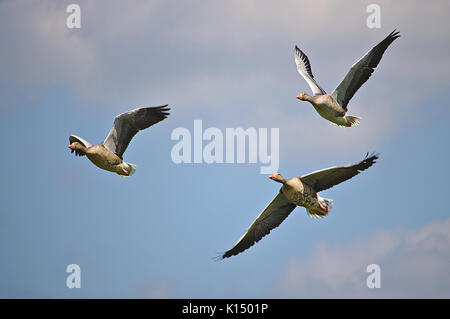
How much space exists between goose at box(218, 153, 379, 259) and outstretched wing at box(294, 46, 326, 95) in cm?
349

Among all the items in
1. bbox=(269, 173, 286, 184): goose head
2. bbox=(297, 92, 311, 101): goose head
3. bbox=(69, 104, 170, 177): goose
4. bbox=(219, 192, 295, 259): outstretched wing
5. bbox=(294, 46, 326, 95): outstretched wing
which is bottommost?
bbox=(219, 192, 295, 259): outstretched wing

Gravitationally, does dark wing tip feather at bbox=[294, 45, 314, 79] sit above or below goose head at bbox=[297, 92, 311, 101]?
above

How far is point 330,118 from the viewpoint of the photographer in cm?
1838

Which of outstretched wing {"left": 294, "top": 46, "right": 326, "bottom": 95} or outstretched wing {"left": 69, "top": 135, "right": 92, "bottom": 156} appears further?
outstretched wing {"left": 294, "top": 46, "right": 326, "bottom": 95}

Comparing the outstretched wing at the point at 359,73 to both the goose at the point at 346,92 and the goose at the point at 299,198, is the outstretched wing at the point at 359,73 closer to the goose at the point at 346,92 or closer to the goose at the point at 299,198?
the goose at the point at 346,92

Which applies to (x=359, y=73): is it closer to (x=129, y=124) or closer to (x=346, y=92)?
(x=346, y=92)

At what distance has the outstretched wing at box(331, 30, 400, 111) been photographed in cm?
1767

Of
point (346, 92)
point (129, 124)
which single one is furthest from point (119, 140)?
point (346, 92)

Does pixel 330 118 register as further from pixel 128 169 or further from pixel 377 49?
pixel 128 169

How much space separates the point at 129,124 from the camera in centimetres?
1697

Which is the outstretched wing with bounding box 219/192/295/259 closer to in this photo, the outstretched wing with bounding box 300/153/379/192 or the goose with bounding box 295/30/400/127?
the outstretched wing with bounding box 300/153/379/192

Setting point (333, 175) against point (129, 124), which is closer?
point (333, 175)

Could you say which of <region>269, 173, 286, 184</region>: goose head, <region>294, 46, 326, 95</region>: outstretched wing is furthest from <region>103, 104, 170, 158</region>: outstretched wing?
<region>294, 46, 326, 95</region>: outstretched wing

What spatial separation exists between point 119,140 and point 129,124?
1.51 feet
